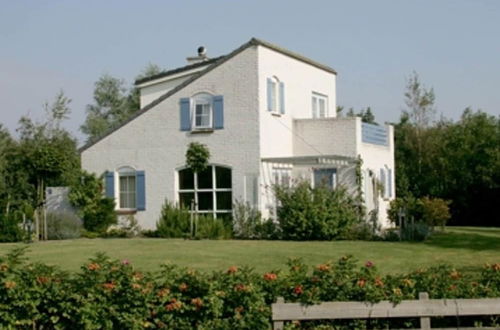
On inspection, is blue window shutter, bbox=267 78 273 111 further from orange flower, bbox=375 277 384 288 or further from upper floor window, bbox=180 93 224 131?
orange flower, bbox=375 277 384 288

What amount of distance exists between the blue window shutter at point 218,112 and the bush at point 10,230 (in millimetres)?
7337

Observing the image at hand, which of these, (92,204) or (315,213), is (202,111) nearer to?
(92,204)

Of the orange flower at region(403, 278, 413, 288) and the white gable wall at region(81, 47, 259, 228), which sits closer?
the orange flower at region(403, 278, 413, 288)

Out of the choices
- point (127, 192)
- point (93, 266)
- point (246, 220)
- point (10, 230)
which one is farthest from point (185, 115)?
point (93, 266)

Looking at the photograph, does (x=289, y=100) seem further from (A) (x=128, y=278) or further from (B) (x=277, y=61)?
(A) (x=128, y=278)

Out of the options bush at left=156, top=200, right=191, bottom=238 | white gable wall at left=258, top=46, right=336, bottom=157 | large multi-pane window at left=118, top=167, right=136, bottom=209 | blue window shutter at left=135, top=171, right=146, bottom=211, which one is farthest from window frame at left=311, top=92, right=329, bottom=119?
large multi-pane window at left=118, top=167, right=136, bottom=209

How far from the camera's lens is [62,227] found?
27062 mm

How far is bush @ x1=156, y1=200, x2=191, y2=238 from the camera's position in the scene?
26.5 m

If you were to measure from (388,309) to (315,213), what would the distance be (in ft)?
49.3

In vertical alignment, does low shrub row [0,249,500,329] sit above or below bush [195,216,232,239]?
below

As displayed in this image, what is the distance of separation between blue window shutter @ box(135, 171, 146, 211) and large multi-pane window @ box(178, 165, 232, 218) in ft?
4.45

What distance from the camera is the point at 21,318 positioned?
9781 mm

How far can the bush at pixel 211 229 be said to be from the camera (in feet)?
84.1

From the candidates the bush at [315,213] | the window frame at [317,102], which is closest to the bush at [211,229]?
the bush at [315,213]
